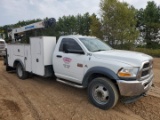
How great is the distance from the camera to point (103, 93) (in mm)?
4547

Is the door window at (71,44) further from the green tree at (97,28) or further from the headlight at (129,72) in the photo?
the green tree at (97,28)

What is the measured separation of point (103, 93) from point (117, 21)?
13.8 meters

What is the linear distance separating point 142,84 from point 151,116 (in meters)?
0.81

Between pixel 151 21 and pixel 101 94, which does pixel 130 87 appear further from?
pixel 151 21

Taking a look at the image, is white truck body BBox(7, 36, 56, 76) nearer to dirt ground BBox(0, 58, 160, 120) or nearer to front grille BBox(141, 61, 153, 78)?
dirt ground BBox(0, 58, 160, 120)

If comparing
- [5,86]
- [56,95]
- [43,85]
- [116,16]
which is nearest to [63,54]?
[56,95]

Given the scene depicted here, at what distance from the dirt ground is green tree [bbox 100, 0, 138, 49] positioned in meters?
11.7

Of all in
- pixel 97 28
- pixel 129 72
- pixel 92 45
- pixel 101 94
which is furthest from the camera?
pixel 97 28

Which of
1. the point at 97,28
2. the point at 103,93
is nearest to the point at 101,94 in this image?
the point at 103,93

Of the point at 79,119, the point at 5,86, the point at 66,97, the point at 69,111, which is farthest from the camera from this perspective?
the point at 5,86

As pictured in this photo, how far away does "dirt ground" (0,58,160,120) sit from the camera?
423 cm

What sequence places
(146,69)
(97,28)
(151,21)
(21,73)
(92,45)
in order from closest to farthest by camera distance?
(146,69) → (92,45) → (21,73) → (97,28) → (151,21)

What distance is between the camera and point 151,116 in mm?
4262

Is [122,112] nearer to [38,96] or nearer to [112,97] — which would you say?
[112,97]
